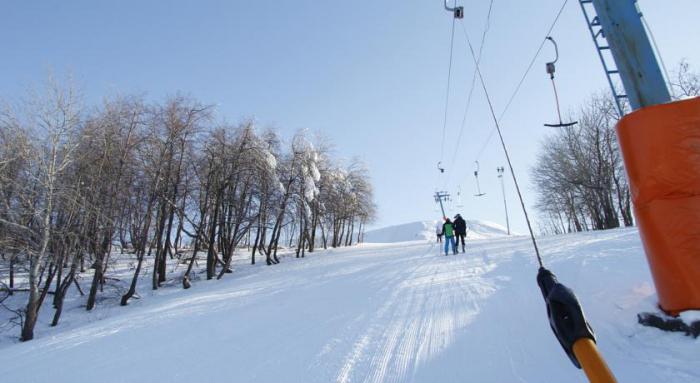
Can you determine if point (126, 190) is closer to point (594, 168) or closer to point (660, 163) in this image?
point (660, 163)

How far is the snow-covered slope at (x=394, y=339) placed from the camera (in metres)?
4.06

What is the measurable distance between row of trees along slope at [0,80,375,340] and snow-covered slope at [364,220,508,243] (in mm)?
66131

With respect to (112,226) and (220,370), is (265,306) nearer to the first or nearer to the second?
(220,370)

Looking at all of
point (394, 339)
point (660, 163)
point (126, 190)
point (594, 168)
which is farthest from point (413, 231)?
point (660, 163)

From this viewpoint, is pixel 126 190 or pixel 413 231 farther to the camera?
pixel 413 231

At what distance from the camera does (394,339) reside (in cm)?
558

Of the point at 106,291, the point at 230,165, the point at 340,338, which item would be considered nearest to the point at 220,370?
the point at 340,338

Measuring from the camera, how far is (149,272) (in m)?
25.7

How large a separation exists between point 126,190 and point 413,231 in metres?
86.3

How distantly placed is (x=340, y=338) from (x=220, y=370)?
1.99 m

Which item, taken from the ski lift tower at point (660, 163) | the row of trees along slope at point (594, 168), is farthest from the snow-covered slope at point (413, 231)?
the ski lift tower at point (660, 163)

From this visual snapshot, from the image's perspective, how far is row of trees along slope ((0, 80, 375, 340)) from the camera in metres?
13.6

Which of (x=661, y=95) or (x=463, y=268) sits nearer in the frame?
(x=661, y=95)

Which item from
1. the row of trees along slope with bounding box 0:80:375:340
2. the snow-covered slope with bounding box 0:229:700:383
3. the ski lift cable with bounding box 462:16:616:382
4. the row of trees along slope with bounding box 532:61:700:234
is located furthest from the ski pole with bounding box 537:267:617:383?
the row of trees along slope with bounding box 532:61:700:234
